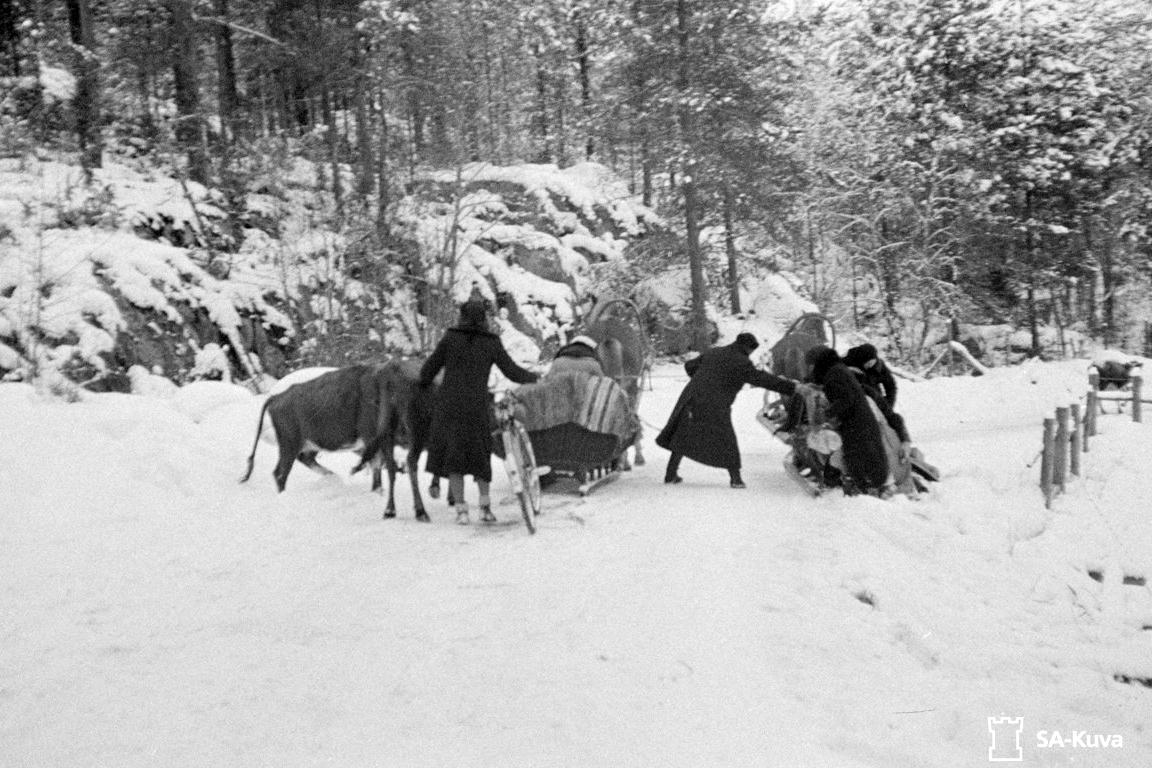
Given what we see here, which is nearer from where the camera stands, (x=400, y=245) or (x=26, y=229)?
(x=26, y=229)

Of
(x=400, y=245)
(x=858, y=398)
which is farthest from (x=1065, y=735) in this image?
(x=400, y=245)

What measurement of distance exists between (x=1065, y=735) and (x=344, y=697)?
135 inches

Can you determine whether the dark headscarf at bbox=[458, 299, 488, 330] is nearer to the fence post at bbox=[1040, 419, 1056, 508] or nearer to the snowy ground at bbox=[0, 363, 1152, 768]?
the snowy ground at bbox=[0, 363, 1152, 768]

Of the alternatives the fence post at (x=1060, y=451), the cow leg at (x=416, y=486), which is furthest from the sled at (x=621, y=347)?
the fence post at (x=1060, y=451)

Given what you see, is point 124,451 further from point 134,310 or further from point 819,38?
point 819,38

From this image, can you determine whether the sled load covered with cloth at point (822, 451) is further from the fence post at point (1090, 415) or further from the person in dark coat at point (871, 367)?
the fence post at point (1090, 415)

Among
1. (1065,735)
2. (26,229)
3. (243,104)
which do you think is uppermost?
(243,104)

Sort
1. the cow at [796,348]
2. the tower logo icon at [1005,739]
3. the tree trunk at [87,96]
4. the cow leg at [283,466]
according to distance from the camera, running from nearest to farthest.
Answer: the tower logo icon at [1005,739] < the cow leg at [283,466] < the cow at [796,348] < the tree trunk at [87,96]

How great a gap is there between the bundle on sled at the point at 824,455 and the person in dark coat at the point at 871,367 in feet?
1.97

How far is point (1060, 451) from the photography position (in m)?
9.93

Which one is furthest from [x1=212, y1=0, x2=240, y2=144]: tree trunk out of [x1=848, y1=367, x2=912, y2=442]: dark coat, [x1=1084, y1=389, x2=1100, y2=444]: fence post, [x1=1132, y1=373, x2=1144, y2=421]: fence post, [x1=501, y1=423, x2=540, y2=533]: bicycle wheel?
[x1=1132, y1=373, x2=1144, y2=421]: fence post

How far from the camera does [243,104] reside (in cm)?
2472

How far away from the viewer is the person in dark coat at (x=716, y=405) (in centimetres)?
897

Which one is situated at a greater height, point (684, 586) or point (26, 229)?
point (26, 229)
